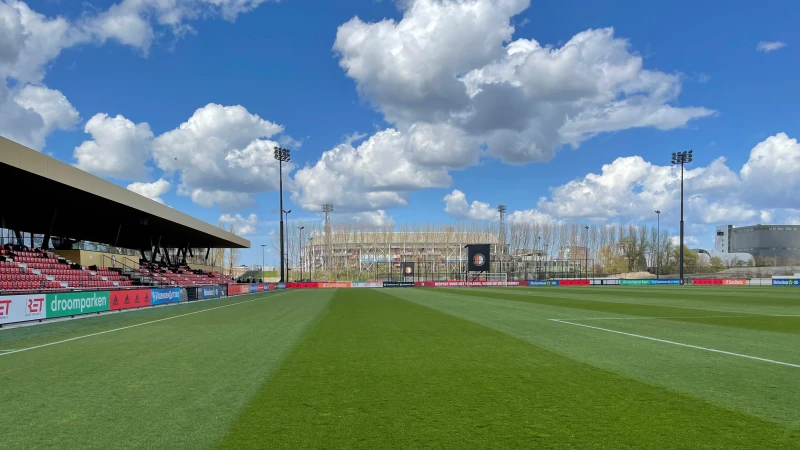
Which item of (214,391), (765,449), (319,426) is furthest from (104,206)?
(765,449)

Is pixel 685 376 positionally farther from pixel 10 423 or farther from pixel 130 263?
pixel 130 263

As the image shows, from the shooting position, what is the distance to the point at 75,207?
112ft

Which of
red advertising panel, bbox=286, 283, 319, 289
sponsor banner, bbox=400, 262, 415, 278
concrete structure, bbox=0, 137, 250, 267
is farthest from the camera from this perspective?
sponsor banner, bbox=400, 262, 415, 278

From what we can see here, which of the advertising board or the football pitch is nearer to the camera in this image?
the football pitch

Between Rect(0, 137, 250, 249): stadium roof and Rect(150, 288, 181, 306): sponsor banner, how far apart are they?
605 cm

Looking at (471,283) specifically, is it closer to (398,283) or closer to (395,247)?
(398,283)

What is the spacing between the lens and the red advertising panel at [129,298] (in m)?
23.5

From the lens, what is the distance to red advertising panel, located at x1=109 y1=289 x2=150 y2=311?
2351 cm

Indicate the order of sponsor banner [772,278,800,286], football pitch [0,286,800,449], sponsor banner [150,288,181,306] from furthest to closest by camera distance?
sponsor banner [772,278,800,286]
sponsor banner [150,288,181,306]
football pitch [0,286,800,449]

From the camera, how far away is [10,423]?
556 centimetres

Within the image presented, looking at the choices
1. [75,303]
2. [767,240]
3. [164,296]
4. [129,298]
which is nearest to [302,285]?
[164,296]

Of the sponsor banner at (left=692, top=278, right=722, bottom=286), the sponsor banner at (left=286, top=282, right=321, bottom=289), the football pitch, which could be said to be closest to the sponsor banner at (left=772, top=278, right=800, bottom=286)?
the sponsor banner at (left=692, top=278, right=722, bottom=286)

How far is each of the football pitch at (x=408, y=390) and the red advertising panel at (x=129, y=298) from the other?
10.5 meters

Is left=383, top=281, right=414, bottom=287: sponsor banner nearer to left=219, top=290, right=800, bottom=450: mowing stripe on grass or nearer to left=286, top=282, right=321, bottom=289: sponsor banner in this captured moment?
left=286, top=282, right=321, bottom=289: sponsor banner
